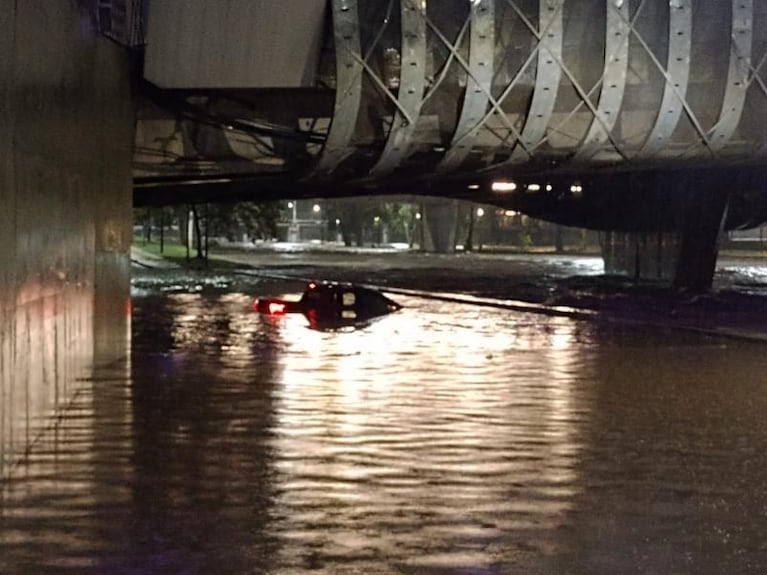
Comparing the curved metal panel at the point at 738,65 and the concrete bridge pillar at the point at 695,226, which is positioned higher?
the curved metal panel at the point at 738,65

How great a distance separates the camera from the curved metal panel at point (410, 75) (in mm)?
23172

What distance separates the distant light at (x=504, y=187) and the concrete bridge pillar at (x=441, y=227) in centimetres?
4314

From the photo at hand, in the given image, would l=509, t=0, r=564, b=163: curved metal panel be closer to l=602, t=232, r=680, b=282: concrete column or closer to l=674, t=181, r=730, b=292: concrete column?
l=674, t=181, r=730, b=292: concrete column

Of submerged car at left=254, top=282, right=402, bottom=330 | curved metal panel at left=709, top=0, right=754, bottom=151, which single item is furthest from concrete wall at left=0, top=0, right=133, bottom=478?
curved metal panel at left=709, top=0, right=754, bottom=151

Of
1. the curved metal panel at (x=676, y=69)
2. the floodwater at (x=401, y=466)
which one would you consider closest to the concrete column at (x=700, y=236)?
the curved metal panel at (x=676, y=69)

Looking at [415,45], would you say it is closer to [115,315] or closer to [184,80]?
[184,80]

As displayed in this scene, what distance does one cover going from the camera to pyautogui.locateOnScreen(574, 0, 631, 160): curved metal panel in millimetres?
25047

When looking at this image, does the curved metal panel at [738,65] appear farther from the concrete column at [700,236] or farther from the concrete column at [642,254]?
the concrete column at [642,254]

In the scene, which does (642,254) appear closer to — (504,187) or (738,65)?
(504,187)

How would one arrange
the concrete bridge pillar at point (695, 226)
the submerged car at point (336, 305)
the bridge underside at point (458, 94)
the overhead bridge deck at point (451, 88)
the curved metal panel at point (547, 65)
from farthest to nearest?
the concrete bridge pillar at point (695, 226)
the submerged car at point (336, 305)
the curved metal panel at point (547, 65)
the bridge underside at point (458, 94)
the overhead bridge deck at point (451, 88)

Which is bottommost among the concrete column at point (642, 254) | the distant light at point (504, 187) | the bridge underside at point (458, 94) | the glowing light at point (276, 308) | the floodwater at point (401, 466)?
the floodwater at point (401, 466)

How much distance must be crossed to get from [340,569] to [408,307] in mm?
23343

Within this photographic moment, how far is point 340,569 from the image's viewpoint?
7609 millimetres

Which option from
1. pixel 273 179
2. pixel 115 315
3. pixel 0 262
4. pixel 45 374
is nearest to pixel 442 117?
pixel 273 179
